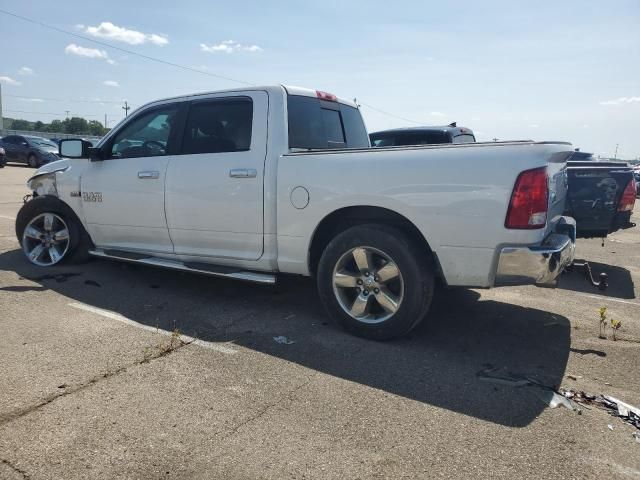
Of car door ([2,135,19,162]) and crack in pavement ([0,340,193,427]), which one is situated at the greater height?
car door ([2,135,19,162])

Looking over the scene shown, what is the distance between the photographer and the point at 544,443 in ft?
8.70

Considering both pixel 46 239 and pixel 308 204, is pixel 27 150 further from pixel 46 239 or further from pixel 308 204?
pixel 308 204

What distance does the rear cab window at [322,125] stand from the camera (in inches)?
181

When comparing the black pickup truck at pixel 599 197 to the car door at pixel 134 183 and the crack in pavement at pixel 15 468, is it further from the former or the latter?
the crack in pavement at pixel 15 468

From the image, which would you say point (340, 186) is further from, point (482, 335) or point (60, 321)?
point (60, 321)

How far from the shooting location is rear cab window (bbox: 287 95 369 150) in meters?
4.60

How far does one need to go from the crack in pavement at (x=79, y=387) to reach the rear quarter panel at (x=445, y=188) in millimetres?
1417

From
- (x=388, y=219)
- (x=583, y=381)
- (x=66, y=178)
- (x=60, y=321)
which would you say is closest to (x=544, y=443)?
(x=583, y=381)

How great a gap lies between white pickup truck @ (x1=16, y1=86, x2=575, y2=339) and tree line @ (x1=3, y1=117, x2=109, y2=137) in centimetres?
6864

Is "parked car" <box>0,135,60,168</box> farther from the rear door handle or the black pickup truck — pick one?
the black pickup truck

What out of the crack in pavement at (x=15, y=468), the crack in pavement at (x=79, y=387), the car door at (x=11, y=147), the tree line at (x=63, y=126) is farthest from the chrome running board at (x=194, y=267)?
the tree line at (x=63, y=126)

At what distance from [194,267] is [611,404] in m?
3.47

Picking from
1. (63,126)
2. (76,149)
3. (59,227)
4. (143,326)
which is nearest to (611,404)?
(143,326)

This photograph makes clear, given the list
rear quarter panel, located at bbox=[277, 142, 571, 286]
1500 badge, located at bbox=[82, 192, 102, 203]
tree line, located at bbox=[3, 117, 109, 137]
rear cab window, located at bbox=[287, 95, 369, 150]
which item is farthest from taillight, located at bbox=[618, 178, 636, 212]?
tree line, located at bbox=[3, 117, 109, 137]
